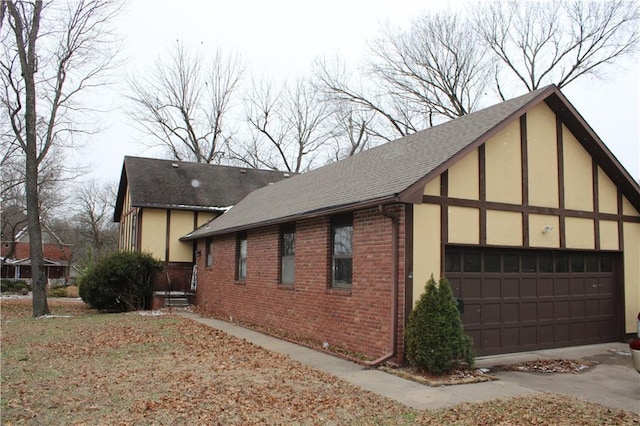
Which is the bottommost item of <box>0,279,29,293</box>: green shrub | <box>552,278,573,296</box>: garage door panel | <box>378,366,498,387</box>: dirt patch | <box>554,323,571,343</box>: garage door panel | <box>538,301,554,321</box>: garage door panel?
<box>0,279,29,293</box>: green shrub

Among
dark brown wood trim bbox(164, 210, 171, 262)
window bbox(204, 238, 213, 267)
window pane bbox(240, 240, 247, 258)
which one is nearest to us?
window pane bbox(240, 240, 247, 258)

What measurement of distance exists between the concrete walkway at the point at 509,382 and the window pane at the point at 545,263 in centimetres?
166

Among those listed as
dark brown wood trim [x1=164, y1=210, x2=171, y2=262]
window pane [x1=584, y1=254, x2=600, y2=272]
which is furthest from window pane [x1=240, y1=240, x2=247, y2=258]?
window pane [x1=584, y1=254, x2=600, y2=272]

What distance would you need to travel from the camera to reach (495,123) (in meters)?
10.1

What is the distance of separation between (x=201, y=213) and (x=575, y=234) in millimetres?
16717

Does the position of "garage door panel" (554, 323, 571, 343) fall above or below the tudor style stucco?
below

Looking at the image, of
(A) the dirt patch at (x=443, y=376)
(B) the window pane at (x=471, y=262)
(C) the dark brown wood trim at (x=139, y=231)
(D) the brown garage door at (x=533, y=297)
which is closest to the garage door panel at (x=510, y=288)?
(D) the brown garage door at (x=533, y=297)

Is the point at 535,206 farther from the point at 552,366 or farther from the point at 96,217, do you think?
the point at 96,217

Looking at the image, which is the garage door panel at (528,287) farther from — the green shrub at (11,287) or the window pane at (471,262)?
the green shrub at (11,287)

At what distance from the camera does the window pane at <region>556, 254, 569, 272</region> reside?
11.6 m

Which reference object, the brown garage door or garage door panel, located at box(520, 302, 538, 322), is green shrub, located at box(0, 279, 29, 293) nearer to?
the brown garage door

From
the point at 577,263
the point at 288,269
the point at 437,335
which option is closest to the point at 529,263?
the point at 577,263

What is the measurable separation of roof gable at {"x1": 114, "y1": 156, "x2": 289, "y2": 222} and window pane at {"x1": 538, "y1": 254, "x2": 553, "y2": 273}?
15890mm

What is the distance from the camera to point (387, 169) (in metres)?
11.6
